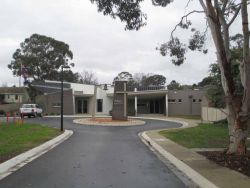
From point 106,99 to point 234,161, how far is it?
59235 millimetres

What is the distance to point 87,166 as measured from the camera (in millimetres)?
13164

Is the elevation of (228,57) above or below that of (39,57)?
below

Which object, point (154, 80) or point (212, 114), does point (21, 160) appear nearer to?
point (212, 114)

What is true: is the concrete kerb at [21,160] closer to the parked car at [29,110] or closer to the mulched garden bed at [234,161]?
the mulched garden bed at [234,161]

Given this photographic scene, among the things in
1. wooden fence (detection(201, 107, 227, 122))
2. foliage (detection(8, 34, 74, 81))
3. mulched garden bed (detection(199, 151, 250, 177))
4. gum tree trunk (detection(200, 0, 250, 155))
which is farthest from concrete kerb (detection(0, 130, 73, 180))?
foliage (detection(8, 34, 74, 81))

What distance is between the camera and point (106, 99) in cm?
7250

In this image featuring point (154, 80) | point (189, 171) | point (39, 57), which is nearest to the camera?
point (189, 171)

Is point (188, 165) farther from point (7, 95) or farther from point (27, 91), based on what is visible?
point (7, 95)

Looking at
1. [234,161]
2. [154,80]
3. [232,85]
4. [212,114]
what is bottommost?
[234,161]

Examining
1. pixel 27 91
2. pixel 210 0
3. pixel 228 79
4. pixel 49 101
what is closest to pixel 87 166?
pixel 228 79

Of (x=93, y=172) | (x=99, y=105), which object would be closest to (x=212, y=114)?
(x=99, y=105)

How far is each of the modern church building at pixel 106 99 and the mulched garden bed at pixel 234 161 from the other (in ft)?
154

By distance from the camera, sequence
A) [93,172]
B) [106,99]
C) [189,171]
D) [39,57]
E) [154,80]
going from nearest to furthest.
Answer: [93,172], [189,171], [106,99], [39,57], [154,80]

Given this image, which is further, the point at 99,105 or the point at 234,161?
the point at 99,105
